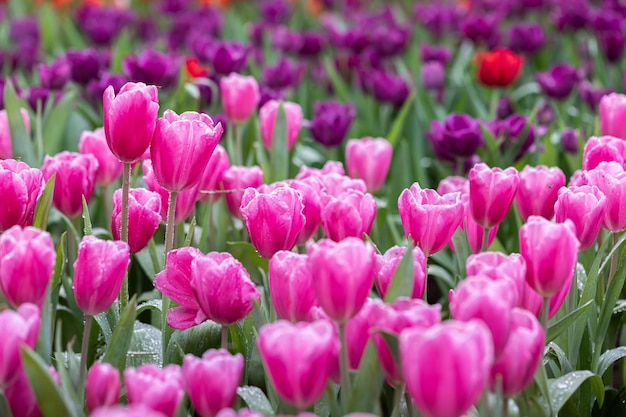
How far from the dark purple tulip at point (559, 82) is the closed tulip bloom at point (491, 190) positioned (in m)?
1.34

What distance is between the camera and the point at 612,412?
4.48 ft

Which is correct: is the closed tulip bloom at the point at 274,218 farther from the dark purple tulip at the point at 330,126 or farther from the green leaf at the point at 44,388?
the dark purple tulip at the point at 330,126

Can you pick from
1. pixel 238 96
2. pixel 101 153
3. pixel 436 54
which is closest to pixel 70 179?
pixel 101 153

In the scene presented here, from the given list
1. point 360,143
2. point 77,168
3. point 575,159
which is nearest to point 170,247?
point 77,168

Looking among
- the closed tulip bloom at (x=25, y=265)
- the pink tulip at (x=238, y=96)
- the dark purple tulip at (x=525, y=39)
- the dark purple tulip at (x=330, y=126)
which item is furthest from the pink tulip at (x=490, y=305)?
the dark purple tulip at (x=525, y=39)

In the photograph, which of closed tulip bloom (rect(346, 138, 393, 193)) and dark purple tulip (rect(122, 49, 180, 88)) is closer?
closed tulip bloom (rect(346, 138, 393, 193))

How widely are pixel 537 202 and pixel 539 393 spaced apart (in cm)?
43

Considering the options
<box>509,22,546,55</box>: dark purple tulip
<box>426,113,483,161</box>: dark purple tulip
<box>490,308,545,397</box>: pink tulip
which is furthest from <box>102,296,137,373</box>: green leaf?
<box>509,22,546,55</box>: dark purple tulip

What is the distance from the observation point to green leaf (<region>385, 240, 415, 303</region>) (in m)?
1.01

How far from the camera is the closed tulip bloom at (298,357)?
2.77ft

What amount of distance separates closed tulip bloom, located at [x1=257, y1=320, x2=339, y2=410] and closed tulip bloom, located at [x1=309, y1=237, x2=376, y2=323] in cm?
6

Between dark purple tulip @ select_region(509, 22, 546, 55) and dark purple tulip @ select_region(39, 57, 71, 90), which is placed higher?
dark purple tulip @ select_region(39, 57, 71, 90)

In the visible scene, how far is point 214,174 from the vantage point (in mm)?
1555

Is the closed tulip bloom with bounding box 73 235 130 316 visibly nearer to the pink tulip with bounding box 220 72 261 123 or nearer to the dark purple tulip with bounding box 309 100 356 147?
the pink tulip with bounding box 220 72 261 123
